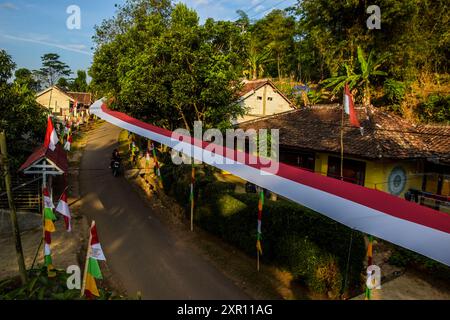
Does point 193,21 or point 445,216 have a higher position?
point 193,21

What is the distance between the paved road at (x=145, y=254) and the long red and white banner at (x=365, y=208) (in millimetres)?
3802

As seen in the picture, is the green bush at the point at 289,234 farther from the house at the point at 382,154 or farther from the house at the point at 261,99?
the house at the point at 261,99

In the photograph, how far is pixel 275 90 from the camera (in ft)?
102

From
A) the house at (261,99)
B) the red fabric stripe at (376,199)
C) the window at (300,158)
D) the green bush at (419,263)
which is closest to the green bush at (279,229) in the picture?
Answer: the green bush at (419,263)

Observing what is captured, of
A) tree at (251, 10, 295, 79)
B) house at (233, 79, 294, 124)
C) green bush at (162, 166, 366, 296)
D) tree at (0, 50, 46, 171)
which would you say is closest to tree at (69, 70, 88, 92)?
tree at (251, 10, 295, 79)

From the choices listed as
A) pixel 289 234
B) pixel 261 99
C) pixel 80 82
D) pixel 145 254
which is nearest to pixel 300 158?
pixel 289 234

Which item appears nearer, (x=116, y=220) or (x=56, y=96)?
(x=116, y=220)

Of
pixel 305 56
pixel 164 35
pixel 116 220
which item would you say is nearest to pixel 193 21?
pixel 164 35

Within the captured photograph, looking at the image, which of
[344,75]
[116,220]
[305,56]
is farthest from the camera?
[305,56]

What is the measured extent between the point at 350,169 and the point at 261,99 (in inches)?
591

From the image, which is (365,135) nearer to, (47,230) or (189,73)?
(189,73)

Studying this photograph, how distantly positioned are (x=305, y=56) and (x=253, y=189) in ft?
98.2

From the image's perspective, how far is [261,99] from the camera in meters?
30.7

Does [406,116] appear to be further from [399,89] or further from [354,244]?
[354,244]
